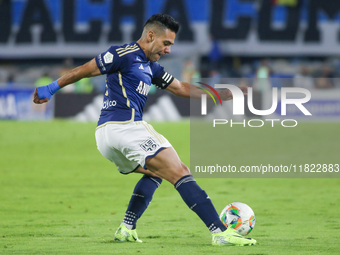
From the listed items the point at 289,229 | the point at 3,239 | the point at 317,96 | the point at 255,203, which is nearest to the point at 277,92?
the point at 317,96

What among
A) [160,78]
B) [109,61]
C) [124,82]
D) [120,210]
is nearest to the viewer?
[109,61]

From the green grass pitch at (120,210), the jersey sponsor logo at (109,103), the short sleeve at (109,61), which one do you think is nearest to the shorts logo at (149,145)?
the jersey sponsor logo at (109,103)

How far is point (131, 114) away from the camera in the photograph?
5.21 m

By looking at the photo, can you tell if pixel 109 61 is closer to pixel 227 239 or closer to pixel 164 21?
pixel 164 21

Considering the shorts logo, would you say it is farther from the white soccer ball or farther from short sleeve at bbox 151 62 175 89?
the white soccer ball

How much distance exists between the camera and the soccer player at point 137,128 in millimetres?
4977

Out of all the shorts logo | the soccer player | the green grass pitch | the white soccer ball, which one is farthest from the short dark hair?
the green grass pitch

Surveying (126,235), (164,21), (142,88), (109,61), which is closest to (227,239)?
(126,235)

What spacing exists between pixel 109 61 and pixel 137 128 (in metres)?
0.71

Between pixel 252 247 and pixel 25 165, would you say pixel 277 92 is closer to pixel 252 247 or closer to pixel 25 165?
pixel 25 165

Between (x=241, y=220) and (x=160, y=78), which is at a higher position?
(x=160, y=78)

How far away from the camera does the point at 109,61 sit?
5051 mm

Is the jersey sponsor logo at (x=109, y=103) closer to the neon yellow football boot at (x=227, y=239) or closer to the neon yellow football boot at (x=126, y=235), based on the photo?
the neon yellow football boot at (x=126, y=235)

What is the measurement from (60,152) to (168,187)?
578 cm
